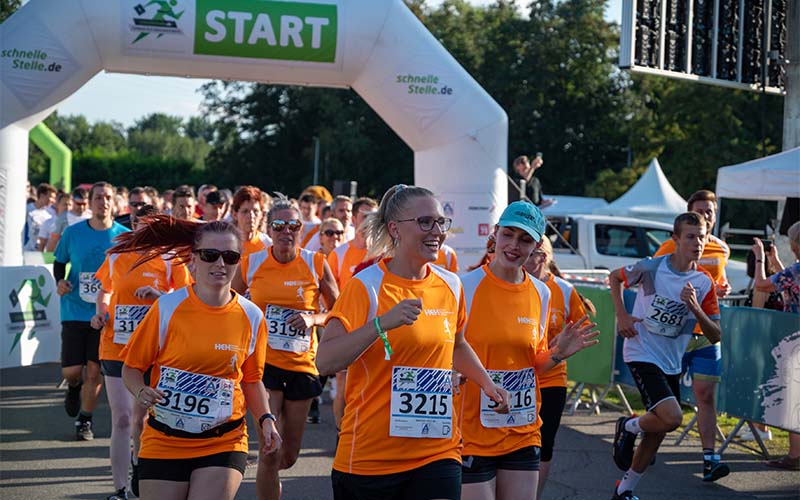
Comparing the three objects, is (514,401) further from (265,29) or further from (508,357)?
(265,29)

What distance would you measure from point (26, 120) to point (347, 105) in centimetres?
3730

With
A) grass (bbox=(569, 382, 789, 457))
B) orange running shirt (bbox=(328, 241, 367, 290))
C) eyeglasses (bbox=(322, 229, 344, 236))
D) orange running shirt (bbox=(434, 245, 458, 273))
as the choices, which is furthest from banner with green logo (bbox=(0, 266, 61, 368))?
grass (bbox=(569, 382, 789, 457))

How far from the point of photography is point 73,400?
29.4ft

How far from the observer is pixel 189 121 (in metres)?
158

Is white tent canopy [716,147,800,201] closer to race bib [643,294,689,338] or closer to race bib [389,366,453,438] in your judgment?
race bib [643,294,689,338]

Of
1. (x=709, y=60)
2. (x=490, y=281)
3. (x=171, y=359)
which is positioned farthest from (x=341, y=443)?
(x=709, y=60)

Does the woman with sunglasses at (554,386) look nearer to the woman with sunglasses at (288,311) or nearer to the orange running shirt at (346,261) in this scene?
the woman with sunglasses at (288,311)

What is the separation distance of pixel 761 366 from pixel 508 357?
396cm

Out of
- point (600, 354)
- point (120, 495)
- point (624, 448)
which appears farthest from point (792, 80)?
point (120, 495)

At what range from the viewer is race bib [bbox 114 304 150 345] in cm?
696

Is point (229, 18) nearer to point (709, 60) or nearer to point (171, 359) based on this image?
point (709, 60)

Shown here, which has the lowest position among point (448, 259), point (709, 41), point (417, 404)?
point (417, 404)

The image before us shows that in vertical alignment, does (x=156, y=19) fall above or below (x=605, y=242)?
above

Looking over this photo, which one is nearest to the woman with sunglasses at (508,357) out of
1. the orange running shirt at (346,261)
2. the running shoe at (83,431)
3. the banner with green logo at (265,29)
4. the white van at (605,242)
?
the orange running shirt at (346,261)
